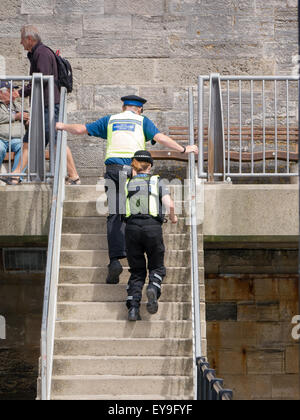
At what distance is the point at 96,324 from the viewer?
293 inches

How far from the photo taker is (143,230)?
7230 millimetres

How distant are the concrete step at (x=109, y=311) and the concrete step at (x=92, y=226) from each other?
94 centimetres

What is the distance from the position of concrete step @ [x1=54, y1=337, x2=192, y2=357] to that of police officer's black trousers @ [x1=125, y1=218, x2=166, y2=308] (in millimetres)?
334

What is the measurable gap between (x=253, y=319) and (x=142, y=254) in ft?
15.2

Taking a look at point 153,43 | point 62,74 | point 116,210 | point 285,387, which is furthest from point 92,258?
point 285,387

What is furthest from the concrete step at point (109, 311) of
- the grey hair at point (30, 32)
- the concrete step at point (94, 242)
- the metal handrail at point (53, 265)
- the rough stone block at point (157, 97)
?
the rough stone block at point (157, 97)

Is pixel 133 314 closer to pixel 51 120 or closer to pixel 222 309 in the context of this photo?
pixel 51 120

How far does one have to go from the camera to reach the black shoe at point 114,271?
7621mm

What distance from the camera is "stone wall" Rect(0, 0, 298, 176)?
11.6m

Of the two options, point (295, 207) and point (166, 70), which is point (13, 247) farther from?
point (295, 207)

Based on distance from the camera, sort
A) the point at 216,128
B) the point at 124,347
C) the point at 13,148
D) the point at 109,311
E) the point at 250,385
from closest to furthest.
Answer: the point at 124,347 → the point at 109,311 → the point at 216,128 → the point at 13,148 → the point at 250,385
